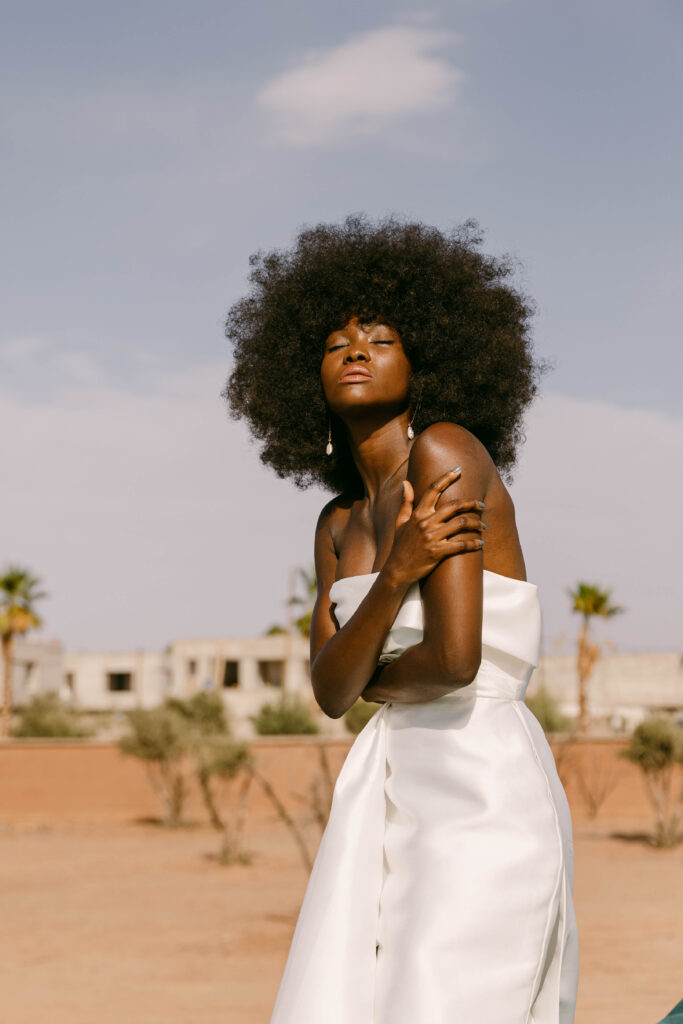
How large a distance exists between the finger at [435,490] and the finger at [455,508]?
15 millimetres

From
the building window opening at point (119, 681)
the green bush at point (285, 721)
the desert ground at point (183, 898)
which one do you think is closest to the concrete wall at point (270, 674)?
the building window opening at point (119, 681)

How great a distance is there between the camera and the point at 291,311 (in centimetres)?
261

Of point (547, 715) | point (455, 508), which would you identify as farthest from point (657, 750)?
point (455, 508)

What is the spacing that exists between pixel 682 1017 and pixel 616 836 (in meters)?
19.3

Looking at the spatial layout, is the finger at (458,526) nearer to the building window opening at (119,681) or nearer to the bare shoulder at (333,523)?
the bare shoulder at (333,523)

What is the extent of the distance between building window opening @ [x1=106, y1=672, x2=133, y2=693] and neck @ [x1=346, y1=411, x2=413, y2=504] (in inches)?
2539

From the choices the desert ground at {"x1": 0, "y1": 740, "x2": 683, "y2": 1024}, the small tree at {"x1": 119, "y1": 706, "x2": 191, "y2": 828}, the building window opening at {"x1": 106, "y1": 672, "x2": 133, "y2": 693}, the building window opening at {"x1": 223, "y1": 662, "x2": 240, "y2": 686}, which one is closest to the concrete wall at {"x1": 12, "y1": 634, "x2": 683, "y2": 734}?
the building window opening at {"x1": 223, "y1": 662, "x2": 240, "y2": 686}

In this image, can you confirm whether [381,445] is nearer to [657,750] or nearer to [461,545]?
[461,545]

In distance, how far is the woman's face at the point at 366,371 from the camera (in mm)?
2166

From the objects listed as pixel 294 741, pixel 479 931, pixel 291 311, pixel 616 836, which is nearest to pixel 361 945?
pixel 479 931

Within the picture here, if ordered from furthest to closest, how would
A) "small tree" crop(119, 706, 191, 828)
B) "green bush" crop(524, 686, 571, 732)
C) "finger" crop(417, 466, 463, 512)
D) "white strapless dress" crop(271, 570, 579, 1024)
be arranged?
"green bush" crop(524, 686, 571, 732), "small tree" crop(119, 706, 191, 828), "finger" crop(417, 466, 463, 512), "white strapless dress" crop(271, 570, 579, 1024)

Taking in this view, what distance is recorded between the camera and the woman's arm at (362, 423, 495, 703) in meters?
1.85

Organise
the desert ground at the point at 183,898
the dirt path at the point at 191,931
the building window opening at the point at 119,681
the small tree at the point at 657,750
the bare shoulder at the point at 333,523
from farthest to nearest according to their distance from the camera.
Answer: the building window opening at the point at 119,681 < the small tree at the point at 657,750 < the desert ground at the point at 183,898 < the dirt path at the point at 191,931 < the bare shoulder at the point at 333,523

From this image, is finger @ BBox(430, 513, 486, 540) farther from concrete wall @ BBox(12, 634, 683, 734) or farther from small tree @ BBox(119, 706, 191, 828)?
concrete wall @ BBox(12, 634, 683, 734)
